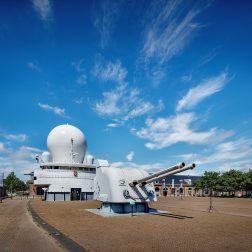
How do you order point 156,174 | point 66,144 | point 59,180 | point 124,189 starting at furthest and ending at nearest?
point 66,144 < point 59,180 < point 124,189 < point 156,174

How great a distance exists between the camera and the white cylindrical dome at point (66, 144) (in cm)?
6762

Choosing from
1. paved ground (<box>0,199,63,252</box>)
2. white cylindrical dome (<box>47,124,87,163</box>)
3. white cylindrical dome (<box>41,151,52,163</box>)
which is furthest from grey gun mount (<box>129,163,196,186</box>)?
A: white cylindrical dome (<box>41,151,52,163</box>)

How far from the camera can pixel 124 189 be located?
30.1 m

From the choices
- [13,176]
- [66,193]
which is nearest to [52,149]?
[66,193]

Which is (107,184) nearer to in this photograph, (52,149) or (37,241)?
(37,241)

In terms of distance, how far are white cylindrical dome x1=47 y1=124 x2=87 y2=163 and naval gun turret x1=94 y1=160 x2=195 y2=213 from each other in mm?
35843

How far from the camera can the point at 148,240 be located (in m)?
16.5

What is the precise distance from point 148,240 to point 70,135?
175ft

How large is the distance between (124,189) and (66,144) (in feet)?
129

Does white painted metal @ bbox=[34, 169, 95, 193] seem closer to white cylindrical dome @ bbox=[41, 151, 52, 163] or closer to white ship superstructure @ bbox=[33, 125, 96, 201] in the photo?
white ship superstructure @ bbox=[33, 125, 96, 201]

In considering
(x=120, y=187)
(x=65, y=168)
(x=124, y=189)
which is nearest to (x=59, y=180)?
(x=65, y=168)

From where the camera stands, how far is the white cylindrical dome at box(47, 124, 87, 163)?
6762 centimetres

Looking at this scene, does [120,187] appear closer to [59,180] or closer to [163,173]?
[163,173]

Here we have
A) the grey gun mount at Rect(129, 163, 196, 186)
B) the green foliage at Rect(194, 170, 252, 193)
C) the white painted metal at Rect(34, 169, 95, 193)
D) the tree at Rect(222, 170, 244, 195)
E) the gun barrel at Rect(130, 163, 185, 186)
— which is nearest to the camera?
the grey gun mount at Rect(129, 163, 196, 186)
